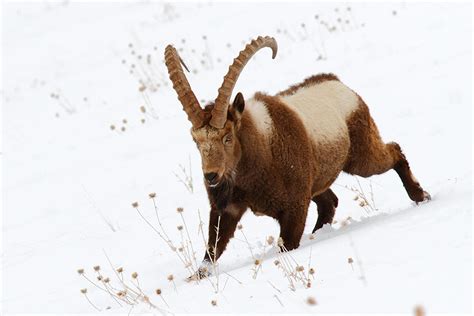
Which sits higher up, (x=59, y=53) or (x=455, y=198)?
(x=59, y=53)

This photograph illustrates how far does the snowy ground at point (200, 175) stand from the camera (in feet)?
13.7

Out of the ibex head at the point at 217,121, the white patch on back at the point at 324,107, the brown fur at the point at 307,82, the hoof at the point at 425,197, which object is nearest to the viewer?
the ibex head at the point at 217,121

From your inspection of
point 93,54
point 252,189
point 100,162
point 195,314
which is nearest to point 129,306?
point 195,314

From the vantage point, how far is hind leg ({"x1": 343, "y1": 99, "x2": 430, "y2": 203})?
7148 mm

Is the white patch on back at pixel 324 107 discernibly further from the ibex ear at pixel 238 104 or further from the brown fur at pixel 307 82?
the ibex ear at pixel 238 104

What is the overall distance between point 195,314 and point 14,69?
17.5 metres

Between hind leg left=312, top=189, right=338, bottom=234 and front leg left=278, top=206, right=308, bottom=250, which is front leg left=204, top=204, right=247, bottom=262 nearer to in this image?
front leg left=278, top=206, right=308, bottom=250

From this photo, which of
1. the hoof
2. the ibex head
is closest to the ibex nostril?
the ibex head

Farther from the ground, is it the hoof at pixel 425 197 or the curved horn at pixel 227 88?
the curved horn at pixel 227 88

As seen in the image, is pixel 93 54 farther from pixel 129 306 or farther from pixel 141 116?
pixel 129 306

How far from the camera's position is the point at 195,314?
431 centimetres

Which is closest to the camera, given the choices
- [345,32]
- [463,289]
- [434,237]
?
[463,289]

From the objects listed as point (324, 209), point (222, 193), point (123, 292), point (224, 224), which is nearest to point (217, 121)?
point (222, 193)

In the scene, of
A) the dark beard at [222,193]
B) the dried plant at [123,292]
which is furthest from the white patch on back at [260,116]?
the dried plant at [123,292]
